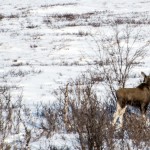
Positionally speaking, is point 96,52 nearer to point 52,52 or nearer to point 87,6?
point 52,52

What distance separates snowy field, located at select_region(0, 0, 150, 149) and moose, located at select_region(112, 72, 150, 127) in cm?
234

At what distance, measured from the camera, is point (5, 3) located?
A: 162 feet

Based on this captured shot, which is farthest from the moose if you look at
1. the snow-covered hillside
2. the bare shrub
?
the snow-covered hillside

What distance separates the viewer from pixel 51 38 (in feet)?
93.2

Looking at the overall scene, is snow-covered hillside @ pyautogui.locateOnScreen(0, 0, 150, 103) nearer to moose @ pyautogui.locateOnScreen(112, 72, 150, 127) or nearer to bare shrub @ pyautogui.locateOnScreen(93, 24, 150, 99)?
bare shrub @ pyautogui.locateOnScreen(93, 24, 150, 99)

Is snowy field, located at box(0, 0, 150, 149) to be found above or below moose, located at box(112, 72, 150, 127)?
above

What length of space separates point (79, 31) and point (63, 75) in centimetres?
1297

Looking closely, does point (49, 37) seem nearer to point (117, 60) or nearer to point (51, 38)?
point (51, 38)

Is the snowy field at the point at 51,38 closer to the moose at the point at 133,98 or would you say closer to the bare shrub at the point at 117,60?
the bare shrub at the point at 117,60

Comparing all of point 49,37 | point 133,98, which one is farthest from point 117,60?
point 49,37

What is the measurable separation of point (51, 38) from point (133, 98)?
1948 centimetres

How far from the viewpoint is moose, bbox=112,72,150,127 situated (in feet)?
30.0

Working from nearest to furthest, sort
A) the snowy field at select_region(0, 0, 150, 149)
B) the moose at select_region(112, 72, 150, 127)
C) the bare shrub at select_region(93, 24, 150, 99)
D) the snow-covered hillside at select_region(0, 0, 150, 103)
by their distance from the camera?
the moose at select_region(112, 72, 150, 127), the bare shrub at select_region(93, 24, 150, 99), the snowy field at select_region(0, 0, 150, 149), the snow-covered hillside at select_region(0, 0, 150, 103)

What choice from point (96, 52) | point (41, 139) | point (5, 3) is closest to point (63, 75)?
point (96, 52)
